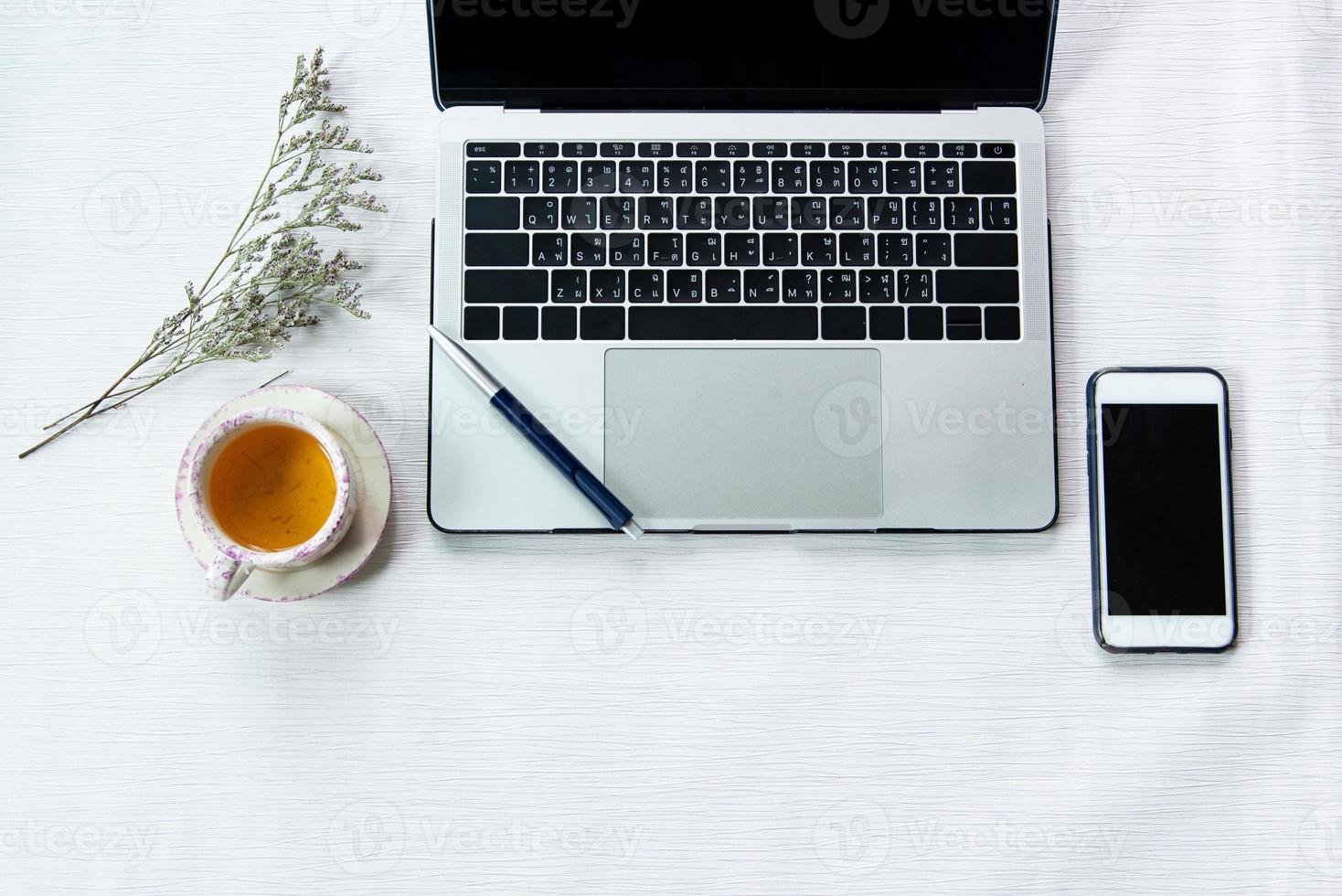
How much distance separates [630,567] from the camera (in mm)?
665

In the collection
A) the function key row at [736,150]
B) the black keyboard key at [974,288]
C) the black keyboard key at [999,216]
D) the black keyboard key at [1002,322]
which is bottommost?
the black keyboard key at [1002,322]

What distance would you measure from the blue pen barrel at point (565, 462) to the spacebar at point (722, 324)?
3.6 inches

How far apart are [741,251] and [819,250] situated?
5 cm

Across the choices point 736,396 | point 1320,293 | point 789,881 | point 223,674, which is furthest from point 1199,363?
point 223,674

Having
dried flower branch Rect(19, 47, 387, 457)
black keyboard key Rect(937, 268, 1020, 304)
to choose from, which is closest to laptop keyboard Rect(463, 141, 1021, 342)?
black keyboard key Rect(937, 268, 1020, 304)

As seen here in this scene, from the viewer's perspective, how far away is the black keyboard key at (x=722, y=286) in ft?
2.12

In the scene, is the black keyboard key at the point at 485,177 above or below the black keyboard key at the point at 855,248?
above

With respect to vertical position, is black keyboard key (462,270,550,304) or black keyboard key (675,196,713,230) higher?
black keyboard key (675,196,713,230)

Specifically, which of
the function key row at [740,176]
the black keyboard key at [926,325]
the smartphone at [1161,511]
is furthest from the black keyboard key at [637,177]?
the smartphone at [1161,511]

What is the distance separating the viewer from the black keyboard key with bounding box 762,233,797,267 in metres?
0.65

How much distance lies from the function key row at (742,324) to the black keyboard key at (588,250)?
32mm

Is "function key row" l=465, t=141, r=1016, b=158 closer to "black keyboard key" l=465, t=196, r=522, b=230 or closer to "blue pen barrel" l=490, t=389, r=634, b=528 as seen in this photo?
"black keyboard key" l=465, t=196, r=522, b=230

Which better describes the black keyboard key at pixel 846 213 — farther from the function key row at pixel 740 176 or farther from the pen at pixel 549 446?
the pen at pixel 549 446

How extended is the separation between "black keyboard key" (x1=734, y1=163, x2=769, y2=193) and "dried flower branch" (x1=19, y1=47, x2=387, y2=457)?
26cm
